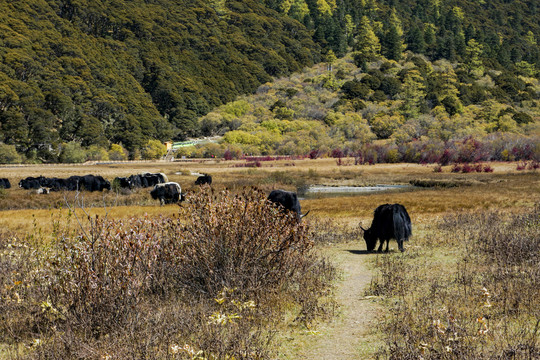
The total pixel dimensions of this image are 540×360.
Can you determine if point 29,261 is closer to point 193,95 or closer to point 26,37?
point 26,37

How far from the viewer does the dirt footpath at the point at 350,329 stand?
20.7 feet

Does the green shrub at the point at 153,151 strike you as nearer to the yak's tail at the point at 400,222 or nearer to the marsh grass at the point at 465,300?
the yak's tail at the point at 400,222

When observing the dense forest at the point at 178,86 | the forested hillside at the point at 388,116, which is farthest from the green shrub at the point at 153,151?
the forested hillside at the point at 388,116

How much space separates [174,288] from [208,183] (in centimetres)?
2496

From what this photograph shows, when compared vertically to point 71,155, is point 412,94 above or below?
above

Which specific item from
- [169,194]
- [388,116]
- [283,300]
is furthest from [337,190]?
[388,116]

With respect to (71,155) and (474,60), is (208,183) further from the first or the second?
(474,60)

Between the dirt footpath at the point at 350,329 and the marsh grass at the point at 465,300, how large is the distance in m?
0.27

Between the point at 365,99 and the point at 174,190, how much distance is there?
121311 millimetres

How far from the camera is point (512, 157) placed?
246 ft

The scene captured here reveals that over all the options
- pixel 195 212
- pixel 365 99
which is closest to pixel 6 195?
pixel 195 212

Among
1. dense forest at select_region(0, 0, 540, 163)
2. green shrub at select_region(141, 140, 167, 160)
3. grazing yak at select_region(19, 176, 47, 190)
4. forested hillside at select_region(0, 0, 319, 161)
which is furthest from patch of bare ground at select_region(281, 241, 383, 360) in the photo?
green shrub at select_region(141, 140, 167, 160)

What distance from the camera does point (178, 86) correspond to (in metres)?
145

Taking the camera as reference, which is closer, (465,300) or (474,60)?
(465,300)
